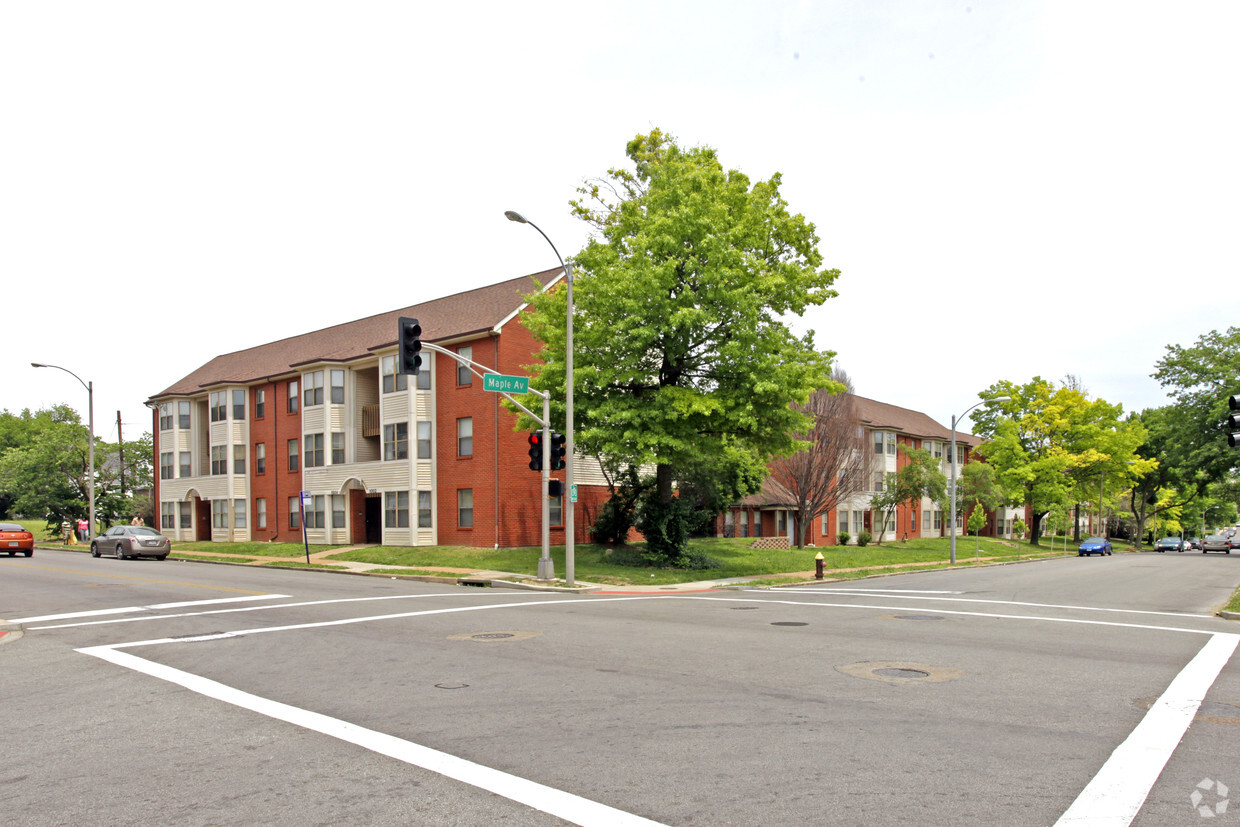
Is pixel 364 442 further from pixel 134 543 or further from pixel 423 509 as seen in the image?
pixel 134 543

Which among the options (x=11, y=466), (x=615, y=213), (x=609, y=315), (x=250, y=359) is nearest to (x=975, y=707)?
(x=609, y=315)

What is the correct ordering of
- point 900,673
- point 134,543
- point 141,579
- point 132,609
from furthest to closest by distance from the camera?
point 134,543, point 141,579, point 132,609, point 900,673

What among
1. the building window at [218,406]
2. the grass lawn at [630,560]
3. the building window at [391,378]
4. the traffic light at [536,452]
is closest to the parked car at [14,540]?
the building window at [218,406]

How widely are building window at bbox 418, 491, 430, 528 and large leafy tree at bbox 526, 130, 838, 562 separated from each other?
11.1 metres

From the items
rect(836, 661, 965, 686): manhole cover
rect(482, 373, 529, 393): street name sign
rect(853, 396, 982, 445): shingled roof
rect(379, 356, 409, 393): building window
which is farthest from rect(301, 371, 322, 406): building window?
Answer: rect(836, 661, 965, 686): manhole cover

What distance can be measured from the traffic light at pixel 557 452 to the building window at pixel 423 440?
14.7 meters

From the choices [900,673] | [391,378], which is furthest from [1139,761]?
[391,378]

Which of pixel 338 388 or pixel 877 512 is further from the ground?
pixel 338 388

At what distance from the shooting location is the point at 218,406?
49656 mm

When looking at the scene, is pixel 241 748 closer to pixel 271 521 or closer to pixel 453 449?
pixel 453 449

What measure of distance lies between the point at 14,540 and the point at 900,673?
4287 centimetres

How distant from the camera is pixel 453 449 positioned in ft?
122

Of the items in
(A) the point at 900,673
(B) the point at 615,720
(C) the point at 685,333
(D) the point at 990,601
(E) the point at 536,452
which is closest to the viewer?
(B) the point at 615,720

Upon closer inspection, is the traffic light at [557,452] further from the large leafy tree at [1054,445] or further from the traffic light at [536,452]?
the large leafy tree at [1054,445]
